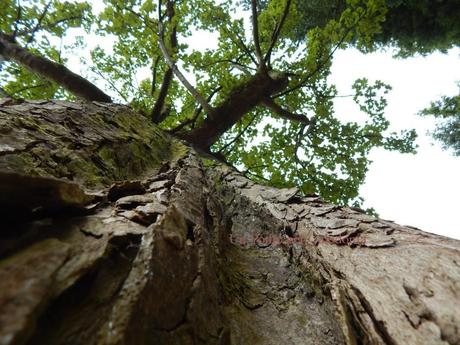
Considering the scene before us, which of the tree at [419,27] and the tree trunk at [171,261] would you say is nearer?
the tree trunk at [171,261]

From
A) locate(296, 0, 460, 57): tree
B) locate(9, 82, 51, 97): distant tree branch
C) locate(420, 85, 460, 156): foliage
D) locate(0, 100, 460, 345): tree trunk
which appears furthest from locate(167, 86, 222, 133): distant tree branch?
locate(420, 85, 460, 156): foliage

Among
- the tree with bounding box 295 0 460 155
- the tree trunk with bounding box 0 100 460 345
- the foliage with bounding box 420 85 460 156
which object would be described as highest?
the tree with bounding box 295 0 460 155

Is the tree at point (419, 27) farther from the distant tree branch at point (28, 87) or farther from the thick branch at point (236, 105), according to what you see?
the distant tree branch at point (28, 87)

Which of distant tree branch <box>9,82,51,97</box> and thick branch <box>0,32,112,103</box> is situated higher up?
distant tree branch <box>9,82,51,97</box>

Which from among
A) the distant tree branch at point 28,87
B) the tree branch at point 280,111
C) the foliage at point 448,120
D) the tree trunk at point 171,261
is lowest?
the tree trunk at point 171,261

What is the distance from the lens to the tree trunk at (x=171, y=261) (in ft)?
2.84

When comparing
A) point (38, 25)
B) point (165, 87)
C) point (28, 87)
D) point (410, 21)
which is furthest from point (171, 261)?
point (410, 21)

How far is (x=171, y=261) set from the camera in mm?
1177

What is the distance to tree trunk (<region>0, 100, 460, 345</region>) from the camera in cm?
86

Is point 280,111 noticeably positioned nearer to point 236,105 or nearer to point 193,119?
point 236,105

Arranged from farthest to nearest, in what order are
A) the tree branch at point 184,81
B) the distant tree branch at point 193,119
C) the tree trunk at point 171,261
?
the distant tree branch at point 193,119 → the tree branch at point 184,81 → the tree trunk at point 171,261

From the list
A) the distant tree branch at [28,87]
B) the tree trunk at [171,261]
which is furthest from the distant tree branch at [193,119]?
the distant tree branch at [28,87]

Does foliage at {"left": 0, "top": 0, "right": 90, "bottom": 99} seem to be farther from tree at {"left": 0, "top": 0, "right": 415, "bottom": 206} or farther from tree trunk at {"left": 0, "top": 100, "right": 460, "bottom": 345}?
tree trunk at {"left": 0, "top": 100, "right": 460, "bottom": 345}

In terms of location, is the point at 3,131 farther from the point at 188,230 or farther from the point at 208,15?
the point at 208,15
